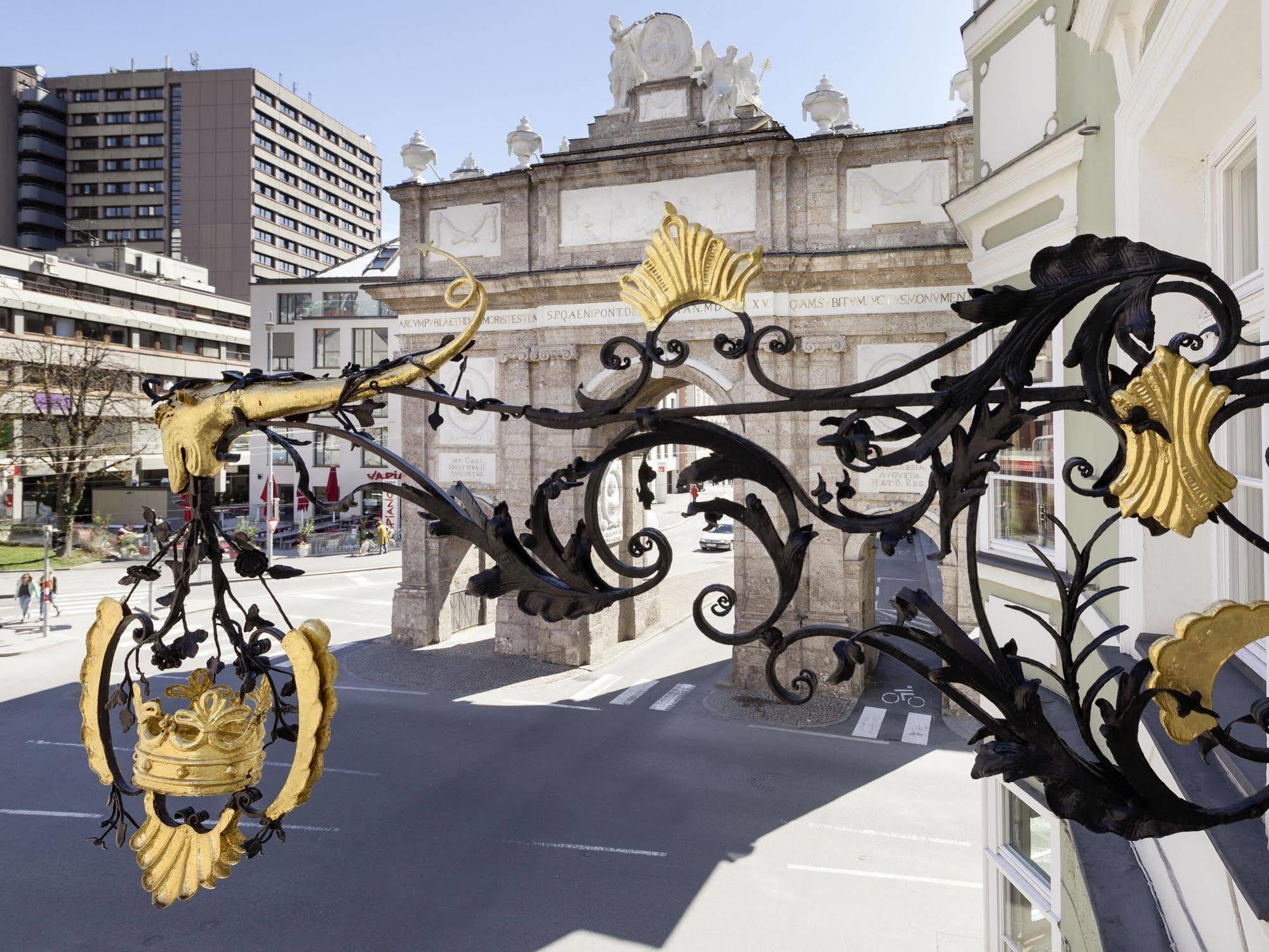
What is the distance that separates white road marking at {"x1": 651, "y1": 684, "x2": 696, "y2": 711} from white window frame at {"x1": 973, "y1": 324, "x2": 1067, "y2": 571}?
9.20 metres

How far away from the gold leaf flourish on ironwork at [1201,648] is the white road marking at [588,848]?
357 inches

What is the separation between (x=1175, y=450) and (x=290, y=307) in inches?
1723

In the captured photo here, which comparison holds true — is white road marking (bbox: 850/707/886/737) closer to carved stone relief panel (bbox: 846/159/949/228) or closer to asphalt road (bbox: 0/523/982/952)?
asphalt road (bbox: 0/523/982/952)

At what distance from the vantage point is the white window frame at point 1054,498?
16.8 feet

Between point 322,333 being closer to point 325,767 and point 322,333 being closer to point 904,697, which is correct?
point 325,767

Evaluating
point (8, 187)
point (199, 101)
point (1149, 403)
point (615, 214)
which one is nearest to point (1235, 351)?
point (1149, 403)

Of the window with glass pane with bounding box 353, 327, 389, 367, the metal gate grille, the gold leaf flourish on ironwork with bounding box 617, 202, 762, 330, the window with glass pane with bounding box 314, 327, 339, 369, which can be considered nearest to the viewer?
the gold leaf flourish on ironwork with bounding box 617, 202, 762, 330

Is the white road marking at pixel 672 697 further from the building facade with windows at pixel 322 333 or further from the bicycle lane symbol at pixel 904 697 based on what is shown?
the building facade with windows at pixel 322 333

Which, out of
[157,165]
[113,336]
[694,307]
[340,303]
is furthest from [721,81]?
[157,165]

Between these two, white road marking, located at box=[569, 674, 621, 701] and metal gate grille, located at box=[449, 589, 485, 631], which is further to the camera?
metal gate grille, located at box=[449, 589, 485, 631]

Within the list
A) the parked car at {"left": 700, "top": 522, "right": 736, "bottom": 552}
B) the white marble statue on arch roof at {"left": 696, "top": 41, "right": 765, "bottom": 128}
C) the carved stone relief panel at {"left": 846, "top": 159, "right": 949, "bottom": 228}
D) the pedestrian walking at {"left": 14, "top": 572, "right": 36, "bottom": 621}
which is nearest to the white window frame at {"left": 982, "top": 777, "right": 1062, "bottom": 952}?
the carved stone relief panel at {"left": 846, "top": 159, "right": 949, "bottom": 228}

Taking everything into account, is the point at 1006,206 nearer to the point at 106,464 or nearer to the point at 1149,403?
the point at 1149,403

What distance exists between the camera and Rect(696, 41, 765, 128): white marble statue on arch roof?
16.8 m

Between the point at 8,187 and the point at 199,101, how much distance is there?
1687cm
